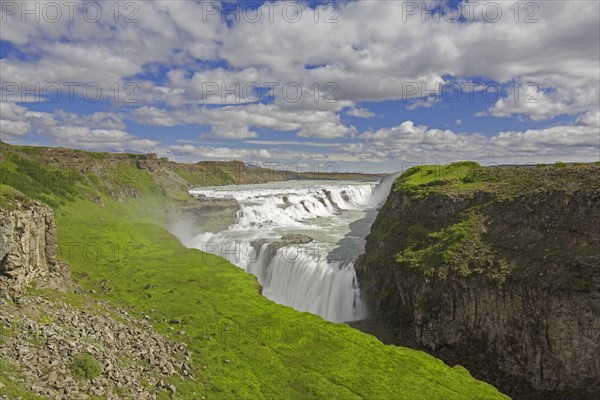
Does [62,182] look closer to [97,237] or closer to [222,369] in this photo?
[97,237]

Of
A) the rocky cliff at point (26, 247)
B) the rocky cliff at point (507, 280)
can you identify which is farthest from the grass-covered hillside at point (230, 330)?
the rocky cliff at point (507, 280)

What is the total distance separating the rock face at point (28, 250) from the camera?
823 inches

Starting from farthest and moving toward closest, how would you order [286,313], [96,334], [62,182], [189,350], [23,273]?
1. [62,182]
2. [286,313]
3. [189,350]
4. [23,273]
5. [96,334]

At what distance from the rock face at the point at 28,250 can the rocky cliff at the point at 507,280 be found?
28.7 metres

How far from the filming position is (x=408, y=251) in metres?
37.8

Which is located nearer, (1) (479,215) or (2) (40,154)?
(1) (479,215)

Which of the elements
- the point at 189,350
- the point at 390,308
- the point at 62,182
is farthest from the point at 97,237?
the point at 390,308

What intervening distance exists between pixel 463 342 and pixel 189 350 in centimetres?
2133

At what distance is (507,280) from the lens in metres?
28.9

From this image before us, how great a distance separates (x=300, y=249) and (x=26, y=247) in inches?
1434

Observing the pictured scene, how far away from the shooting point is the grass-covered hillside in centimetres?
2277

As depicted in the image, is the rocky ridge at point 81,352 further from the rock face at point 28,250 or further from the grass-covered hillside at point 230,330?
the rock face at point 28,250

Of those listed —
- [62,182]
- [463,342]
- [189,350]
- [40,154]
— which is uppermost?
[40,154]

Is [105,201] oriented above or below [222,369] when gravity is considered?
above
